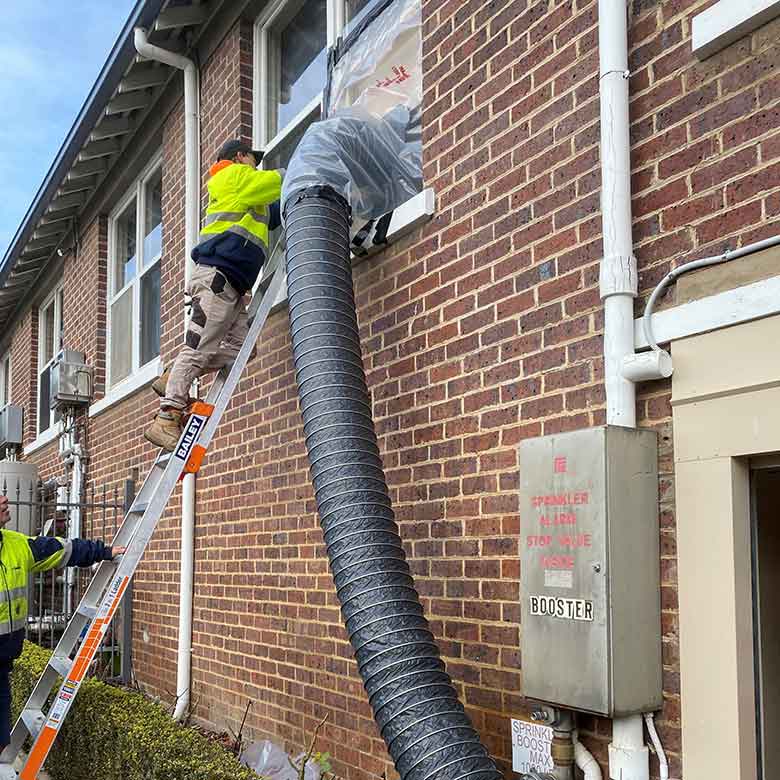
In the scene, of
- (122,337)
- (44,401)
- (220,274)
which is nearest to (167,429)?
(220,274)

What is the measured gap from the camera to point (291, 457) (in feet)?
18.6

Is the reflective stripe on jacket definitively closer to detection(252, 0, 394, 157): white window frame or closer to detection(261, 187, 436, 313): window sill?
detection(261, 187, 436, 313): window sill

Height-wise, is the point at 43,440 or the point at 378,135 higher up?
the point at 378,135

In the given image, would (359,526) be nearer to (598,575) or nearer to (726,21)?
(598,575)

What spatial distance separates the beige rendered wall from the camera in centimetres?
279

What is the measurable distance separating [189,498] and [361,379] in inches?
134

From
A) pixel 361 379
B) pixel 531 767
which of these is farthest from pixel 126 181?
pixel 531 767

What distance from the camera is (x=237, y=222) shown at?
5.29 metres

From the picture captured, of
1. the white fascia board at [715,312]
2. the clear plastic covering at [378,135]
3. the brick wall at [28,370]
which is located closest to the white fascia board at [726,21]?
the white fascia board at [715,312]

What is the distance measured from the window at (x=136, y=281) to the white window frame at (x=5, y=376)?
7335 millimetres

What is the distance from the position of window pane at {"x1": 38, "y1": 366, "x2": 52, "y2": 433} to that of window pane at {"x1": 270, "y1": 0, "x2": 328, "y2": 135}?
8.09 m

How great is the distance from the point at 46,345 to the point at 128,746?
9.87 metres

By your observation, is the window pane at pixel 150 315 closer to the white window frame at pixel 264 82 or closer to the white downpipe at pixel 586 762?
the white window frame at pixel 264 82

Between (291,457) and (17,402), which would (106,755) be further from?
(17,402)
